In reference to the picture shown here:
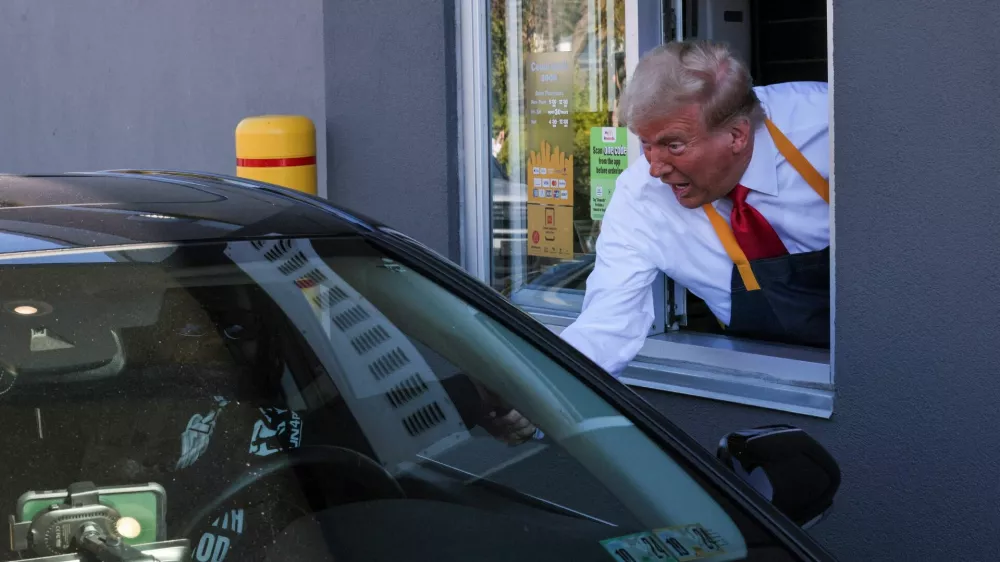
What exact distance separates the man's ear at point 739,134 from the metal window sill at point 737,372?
2.51ft

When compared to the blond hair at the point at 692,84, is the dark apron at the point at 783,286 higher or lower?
lower

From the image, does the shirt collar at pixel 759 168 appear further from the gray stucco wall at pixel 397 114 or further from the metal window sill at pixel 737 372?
the gray stucco wall at pixel 397 114

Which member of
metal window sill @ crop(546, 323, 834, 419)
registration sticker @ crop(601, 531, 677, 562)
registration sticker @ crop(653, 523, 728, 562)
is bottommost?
metal window sill @ crop(546, 323, 834, 419)

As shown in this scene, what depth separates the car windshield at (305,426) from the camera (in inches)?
74.1

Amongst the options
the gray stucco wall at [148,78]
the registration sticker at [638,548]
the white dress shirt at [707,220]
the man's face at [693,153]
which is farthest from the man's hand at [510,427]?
the gray stucco wall at [148,78]

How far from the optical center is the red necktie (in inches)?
144

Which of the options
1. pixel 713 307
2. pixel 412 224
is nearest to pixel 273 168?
pixel 412 224

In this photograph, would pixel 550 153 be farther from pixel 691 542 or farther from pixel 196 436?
pixel 691 542

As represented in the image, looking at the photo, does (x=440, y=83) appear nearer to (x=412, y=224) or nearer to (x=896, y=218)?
(x=412, y=224)

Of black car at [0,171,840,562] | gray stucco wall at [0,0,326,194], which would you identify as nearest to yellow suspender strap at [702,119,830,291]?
black car at [0,171,840,562]

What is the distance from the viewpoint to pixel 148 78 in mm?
7172

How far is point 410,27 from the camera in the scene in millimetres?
5016

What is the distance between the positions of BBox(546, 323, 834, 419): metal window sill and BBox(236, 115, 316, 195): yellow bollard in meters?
1.65

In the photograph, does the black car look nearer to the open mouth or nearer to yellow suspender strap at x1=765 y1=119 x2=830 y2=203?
the open mouth
